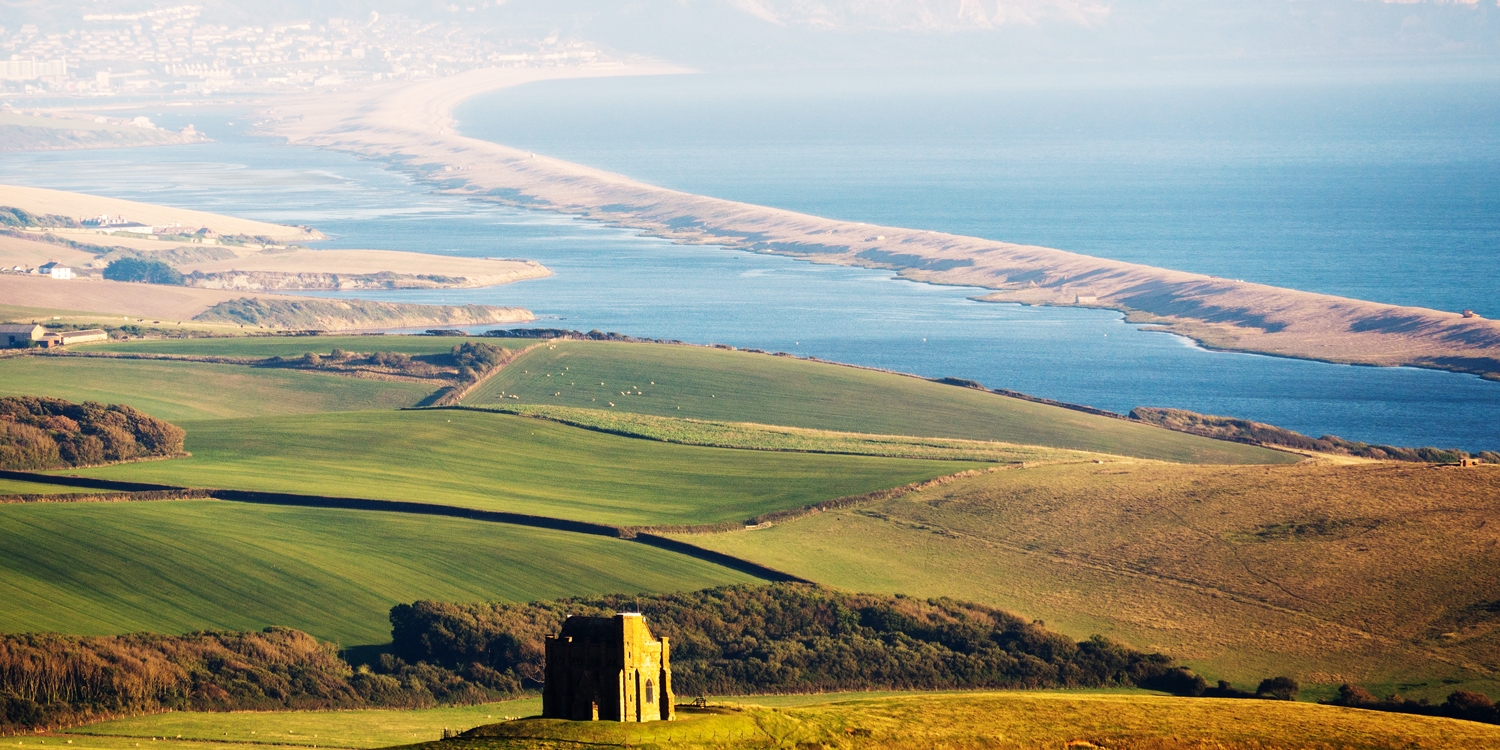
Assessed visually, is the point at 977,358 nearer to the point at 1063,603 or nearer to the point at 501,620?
the point at 1063,603

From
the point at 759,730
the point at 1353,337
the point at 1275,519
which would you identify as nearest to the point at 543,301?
the point at 1353,337

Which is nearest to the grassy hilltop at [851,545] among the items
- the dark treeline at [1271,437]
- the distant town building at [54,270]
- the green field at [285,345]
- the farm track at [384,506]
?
the farm track at [384,506]

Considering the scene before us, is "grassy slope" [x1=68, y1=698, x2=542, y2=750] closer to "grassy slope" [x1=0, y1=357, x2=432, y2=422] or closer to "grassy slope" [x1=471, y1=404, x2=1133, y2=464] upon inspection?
"grassy slope" [x1=471, y1=404, x2=1133, y2=464]

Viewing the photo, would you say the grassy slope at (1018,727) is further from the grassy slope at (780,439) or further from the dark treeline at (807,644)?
the grassy slope at (780,439)

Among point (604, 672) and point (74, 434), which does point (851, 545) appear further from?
point (74, 434)

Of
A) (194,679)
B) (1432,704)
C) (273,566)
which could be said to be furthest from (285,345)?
(1432,704)
